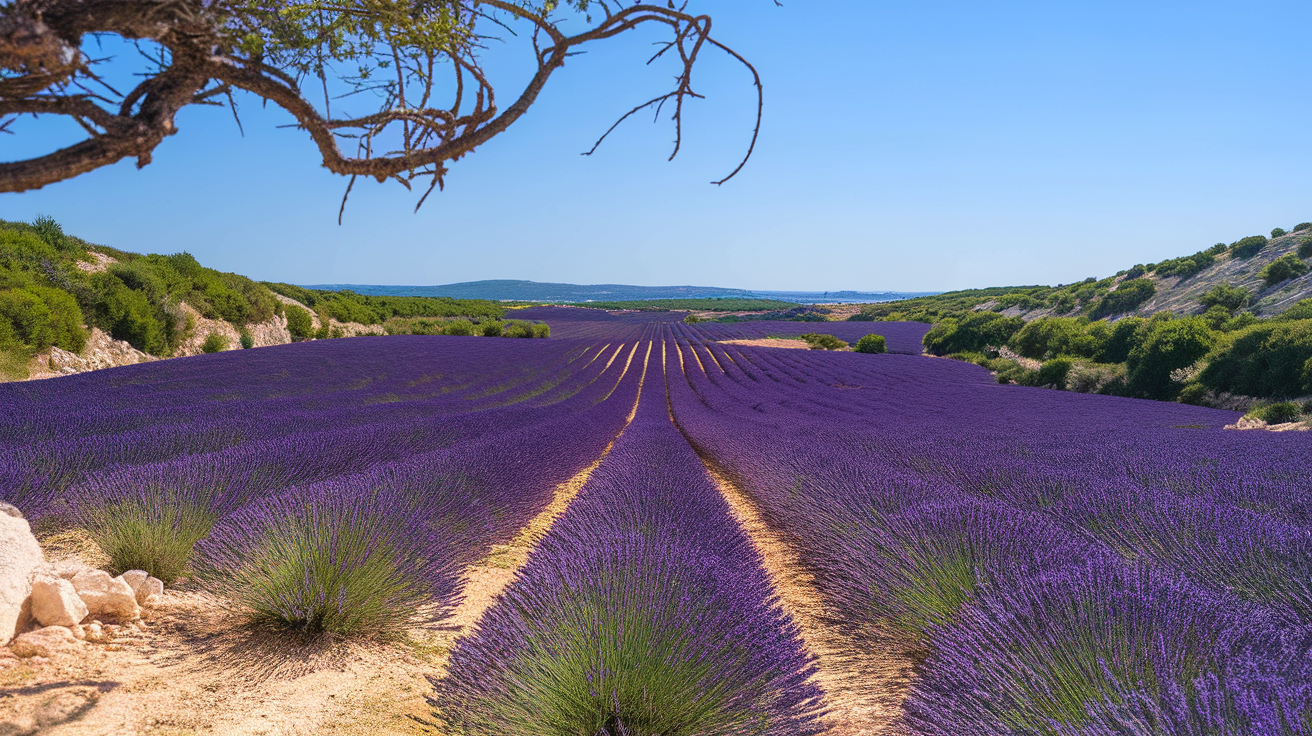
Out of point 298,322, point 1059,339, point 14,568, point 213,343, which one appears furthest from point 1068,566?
point 298,322

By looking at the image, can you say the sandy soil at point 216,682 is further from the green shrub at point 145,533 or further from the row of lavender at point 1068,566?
the row of lavender at point 1068,566

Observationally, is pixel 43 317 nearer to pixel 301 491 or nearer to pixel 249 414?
pixel 249 414

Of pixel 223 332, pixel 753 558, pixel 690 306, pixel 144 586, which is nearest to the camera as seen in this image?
pixel 144 586

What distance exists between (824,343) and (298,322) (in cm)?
2671

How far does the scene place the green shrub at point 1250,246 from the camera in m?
26.8

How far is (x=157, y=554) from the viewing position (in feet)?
8.27

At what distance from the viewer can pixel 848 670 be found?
7.04 feet

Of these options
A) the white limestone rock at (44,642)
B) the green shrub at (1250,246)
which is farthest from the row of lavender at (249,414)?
the green shrub at (1250,246)

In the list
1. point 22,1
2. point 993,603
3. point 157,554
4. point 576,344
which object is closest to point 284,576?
point 157,554

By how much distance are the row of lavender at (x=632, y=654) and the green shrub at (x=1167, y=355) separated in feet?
58.5

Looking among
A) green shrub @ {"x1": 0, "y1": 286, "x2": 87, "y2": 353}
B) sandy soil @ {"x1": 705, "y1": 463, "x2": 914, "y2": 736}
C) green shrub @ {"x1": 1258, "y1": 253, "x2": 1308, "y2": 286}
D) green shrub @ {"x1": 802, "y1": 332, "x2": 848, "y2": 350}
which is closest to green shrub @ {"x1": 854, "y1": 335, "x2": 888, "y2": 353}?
green shrub @ {"x1": 802, "y1": 332, "x2": 848, "y2": 350}

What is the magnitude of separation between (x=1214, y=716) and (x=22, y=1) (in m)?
2.65

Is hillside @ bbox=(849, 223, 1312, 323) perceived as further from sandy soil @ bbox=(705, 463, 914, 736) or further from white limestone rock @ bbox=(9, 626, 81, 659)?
white limestone rock @ bbox=(9, 626, 81, 659)

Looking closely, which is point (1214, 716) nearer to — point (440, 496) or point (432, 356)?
point (440, 496)
